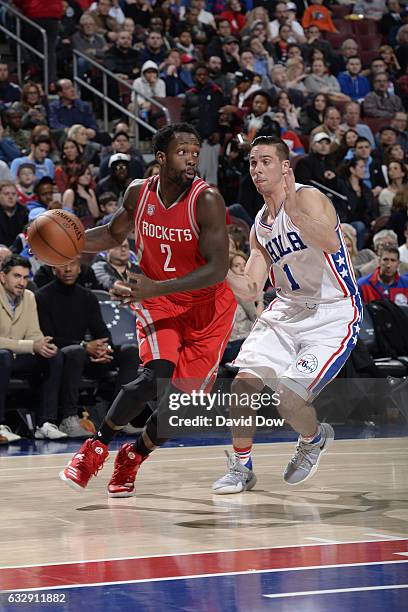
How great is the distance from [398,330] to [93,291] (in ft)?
8.88

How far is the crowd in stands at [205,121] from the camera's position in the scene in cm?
942

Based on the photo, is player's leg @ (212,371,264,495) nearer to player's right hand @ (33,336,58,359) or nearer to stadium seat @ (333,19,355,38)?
player's right hand @ (33,336,58,359)

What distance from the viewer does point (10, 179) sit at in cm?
1059

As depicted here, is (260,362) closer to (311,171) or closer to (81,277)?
(81,277)

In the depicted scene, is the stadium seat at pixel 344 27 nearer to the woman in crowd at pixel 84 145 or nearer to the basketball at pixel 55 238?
the woman in crowd at pixel 84 145

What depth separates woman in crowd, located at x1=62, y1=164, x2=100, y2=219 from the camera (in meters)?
10.6

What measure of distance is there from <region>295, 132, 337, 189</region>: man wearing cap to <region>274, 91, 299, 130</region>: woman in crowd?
4.18 ft

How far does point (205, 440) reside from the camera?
877cm

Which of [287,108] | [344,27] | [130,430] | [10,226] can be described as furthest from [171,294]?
[344,27]

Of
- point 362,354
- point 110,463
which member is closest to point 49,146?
point 362,354

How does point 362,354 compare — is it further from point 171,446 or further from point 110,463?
point 110,463

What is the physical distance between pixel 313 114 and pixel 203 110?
208 cm

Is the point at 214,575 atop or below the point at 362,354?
atop

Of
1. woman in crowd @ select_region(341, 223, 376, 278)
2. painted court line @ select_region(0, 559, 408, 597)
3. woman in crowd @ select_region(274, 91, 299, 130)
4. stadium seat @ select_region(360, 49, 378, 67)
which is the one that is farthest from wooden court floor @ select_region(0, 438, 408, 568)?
stadium seat @ select_region(360, 49, 378, 67)
